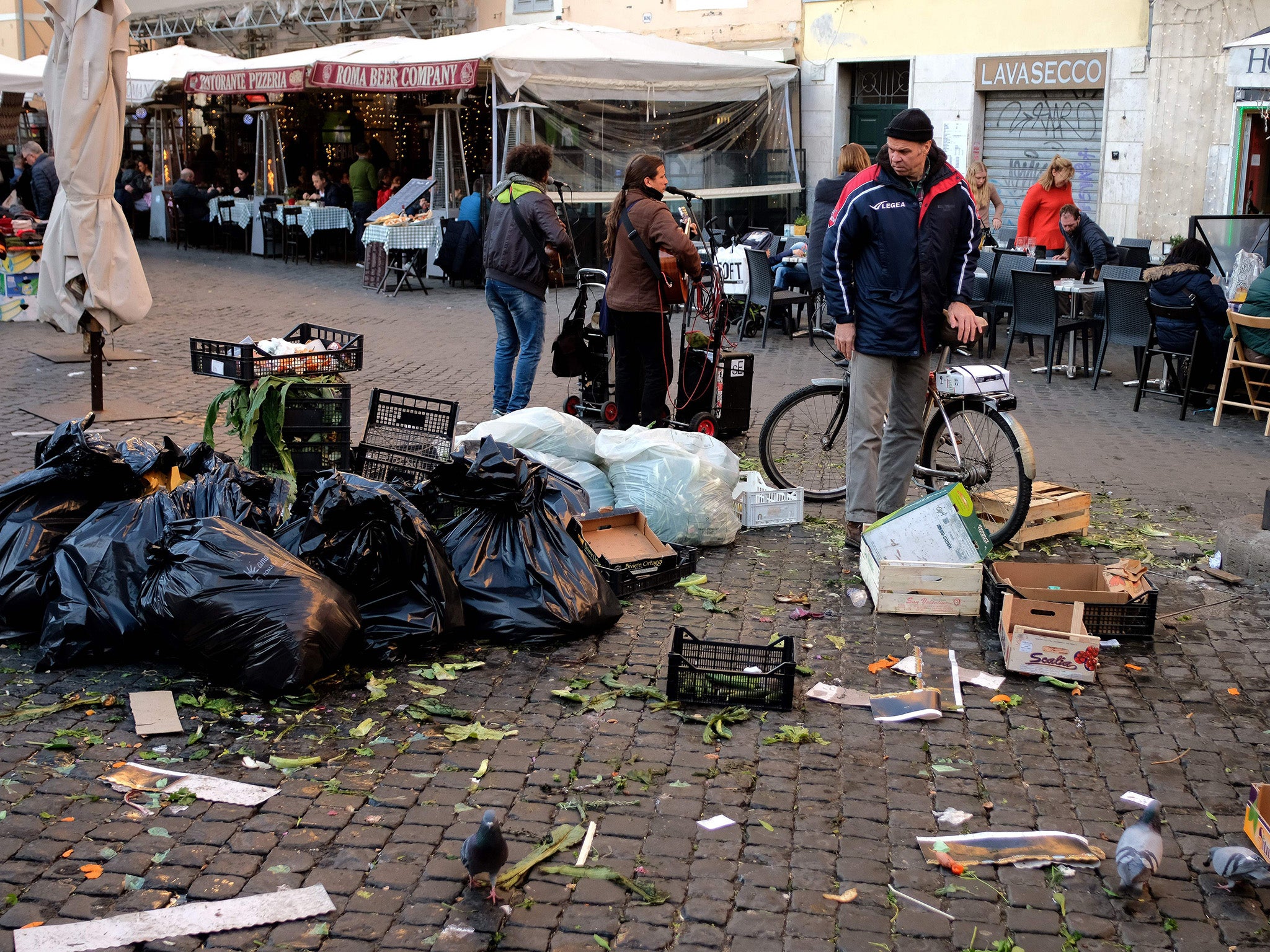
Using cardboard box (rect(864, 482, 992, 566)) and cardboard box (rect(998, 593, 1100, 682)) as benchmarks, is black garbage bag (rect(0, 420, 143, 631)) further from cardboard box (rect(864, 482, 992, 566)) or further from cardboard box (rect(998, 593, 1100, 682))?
cardboard box (rect(998, 593, 1100, 682))

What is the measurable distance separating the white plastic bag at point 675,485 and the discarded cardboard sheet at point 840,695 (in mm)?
1604

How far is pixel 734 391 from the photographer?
26.6ft

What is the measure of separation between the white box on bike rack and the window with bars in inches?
536

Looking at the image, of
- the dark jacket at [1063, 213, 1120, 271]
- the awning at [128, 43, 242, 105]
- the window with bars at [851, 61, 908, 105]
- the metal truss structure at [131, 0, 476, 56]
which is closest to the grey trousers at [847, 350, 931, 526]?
the dark jacket at [1063, 213, 1120, 271]

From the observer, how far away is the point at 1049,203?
44.1ft

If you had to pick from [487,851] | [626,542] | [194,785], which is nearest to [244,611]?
[194,785]

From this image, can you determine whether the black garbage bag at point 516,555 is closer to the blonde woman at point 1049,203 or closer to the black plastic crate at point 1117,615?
the black plastic crate at point 1117,615

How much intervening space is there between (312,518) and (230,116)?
2205 centimetres

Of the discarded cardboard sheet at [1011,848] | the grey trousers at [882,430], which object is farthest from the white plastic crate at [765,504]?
the discarded cardboard sheet at [1011,848]

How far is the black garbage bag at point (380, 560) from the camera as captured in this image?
4.59 m

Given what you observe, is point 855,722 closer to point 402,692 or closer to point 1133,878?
point 1133,878

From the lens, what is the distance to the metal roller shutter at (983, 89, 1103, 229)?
54.1 ft

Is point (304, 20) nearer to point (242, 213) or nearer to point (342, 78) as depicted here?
point (242, 213)

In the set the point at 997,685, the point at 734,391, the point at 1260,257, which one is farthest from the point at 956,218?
the point at 1260,257
